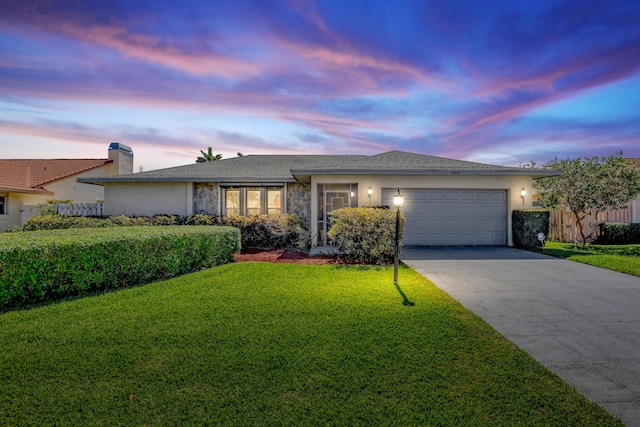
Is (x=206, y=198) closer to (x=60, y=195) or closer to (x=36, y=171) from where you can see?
(x=60, y=195)

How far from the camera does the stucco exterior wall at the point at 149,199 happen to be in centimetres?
1294

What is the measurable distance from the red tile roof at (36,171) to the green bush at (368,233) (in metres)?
17.5

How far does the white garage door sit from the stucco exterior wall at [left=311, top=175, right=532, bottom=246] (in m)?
0.22

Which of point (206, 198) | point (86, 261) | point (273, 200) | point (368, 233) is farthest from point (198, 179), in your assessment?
point (368, 233)

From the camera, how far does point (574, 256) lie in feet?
30.3

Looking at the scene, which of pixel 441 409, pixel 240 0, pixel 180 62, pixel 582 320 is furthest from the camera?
pixel 180 62

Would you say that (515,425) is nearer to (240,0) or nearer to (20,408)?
(20,408)

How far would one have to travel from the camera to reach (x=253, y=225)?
11141 mm

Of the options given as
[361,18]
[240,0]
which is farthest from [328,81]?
[240,0]

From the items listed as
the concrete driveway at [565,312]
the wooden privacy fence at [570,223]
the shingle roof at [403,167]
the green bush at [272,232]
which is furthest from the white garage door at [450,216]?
the wooden privacy fence at [570,223]

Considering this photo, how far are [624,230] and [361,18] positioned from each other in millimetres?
→ 14626

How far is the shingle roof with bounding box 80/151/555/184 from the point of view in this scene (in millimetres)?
10594

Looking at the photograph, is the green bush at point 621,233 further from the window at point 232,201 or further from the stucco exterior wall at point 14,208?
the stucco exterior wall at point 14,208

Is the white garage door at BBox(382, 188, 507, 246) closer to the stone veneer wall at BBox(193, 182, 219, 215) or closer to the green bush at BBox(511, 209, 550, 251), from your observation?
the green bush at BBox(511, 209, 550, 251)
